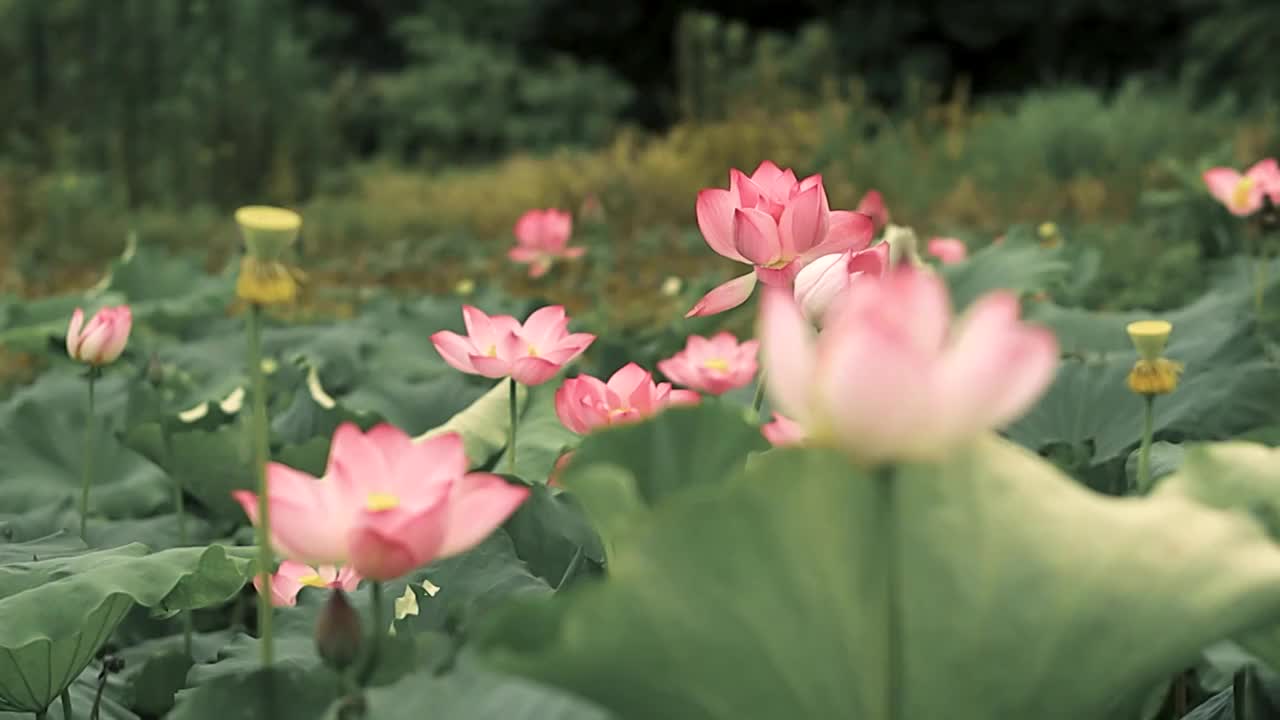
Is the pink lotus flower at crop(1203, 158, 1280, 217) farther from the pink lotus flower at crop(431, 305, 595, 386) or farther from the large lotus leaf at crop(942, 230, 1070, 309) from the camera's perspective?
the pink lotus flower at crop(431, 305, 595, 386)

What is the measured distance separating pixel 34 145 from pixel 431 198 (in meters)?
2.11

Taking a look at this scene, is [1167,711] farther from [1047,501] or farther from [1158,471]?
[1047,501]

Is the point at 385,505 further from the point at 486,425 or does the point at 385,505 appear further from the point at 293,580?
the point at 486,425

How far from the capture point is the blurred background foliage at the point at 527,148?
4.66m

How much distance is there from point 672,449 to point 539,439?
0.68m

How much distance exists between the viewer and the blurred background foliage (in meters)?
4.66

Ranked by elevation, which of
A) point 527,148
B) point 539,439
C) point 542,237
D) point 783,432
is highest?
point 783,432

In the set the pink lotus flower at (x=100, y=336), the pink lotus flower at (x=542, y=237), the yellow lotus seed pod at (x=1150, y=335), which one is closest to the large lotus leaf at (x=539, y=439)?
the pink lotus flower at (x=100, y=336)

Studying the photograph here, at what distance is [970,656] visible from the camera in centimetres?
57

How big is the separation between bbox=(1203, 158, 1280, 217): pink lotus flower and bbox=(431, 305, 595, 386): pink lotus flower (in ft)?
4.37

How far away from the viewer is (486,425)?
128 cm

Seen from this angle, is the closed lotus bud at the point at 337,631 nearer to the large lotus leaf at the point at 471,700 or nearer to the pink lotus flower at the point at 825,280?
the large lotus leaf at the point at 471,700

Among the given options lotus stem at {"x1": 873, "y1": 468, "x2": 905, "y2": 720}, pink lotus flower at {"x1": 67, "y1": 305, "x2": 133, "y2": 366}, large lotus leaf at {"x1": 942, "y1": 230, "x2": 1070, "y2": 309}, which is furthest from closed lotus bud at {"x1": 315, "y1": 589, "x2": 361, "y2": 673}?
large lotus leaf at {"x1": 942, "y1": 230, "x2": 1070, "y2": 309}

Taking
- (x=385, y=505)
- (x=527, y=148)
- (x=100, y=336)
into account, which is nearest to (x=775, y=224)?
(x=385, y=505)
